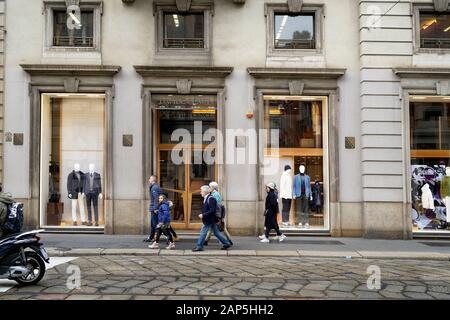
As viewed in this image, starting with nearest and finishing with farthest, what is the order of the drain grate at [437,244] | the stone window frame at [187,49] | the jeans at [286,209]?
the drain grate at [437,244] < the stone window frame at [187,49] < the jeans at [286,209]

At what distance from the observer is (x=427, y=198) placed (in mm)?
15891

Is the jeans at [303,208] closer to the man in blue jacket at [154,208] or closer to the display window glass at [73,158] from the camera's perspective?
the man in blue jacket at [154,208]

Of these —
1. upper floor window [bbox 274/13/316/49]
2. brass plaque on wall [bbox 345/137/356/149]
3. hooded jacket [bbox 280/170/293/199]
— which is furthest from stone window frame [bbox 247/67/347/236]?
upper floor window [bbox 274/13/316/49]

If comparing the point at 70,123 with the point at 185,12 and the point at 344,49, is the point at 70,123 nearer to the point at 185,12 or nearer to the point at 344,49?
the point at 185,12

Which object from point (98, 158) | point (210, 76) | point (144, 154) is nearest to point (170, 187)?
point (144, 154)

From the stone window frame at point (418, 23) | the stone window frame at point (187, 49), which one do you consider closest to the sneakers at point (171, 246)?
the stone window frame at point (187, 49)

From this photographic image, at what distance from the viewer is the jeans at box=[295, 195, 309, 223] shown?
1616 cm

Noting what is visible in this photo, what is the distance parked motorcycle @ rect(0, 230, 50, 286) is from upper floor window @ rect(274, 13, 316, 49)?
10829 millimetres

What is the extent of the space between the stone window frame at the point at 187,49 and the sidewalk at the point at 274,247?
606cm

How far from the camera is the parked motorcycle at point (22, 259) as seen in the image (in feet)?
26.0

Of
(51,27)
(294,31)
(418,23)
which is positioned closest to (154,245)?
(51,27)

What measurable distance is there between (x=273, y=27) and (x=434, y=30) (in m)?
5.55
